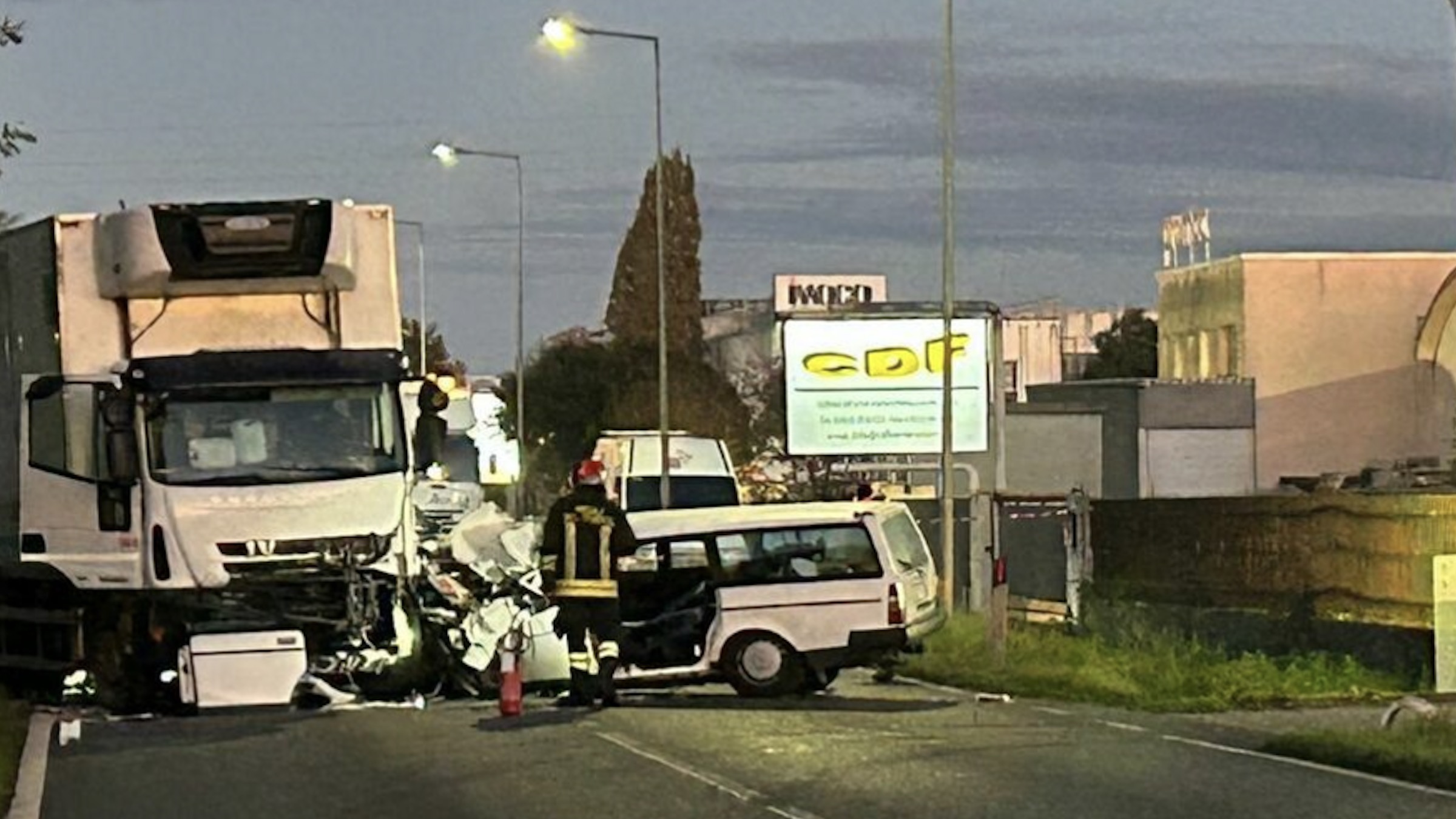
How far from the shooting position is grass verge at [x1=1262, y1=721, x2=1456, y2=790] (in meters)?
14.5

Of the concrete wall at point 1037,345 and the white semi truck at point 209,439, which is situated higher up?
the concrete wall at point 1037,345

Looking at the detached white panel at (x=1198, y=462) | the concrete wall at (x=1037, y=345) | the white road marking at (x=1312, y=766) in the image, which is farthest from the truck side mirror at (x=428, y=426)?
the concrete wall at (x=1037, y=345)

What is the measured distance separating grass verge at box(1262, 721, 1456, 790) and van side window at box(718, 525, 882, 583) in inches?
201

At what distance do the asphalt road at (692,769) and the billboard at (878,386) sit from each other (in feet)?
77.2

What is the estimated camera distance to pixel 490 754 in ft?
52.9

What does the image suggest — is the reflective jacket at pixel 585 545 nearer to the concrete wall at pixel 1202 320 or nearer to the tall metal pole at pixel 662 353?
the tall metal pole at pixel 662 353

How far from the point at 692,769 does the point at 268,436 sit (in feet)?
18.4

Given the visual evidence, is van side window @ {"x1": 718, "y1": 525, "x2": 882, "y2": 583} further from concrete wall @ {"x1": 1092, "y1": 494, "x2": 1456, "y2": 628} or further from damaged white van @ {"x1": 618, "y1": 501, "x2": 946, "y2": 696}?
concrete wall @ {"x1": 1092, "y1": 494, "x2": 1456, "y2": 628}

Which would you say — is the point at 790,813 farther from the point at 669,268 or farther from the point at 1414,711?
the point at 669,268

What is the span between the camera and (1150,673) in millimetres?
21547

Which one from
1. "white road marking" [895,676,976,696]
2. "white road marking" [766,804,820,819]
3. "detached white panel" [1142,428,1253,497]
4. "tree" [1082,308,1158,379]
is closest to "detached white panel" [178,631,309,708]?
"white road marking" [895,676,976,696]

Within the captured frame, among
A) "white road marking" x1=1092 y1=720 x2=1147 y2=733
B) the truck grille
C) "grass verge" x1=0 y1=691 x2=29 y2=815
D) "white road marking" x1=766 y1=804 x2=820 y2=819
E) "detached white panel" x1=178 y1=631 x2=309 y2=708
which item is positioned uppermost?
the truck grille

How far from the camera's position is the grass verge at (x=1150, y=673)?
20.3m

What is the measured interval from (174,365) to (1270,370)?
189 feet
